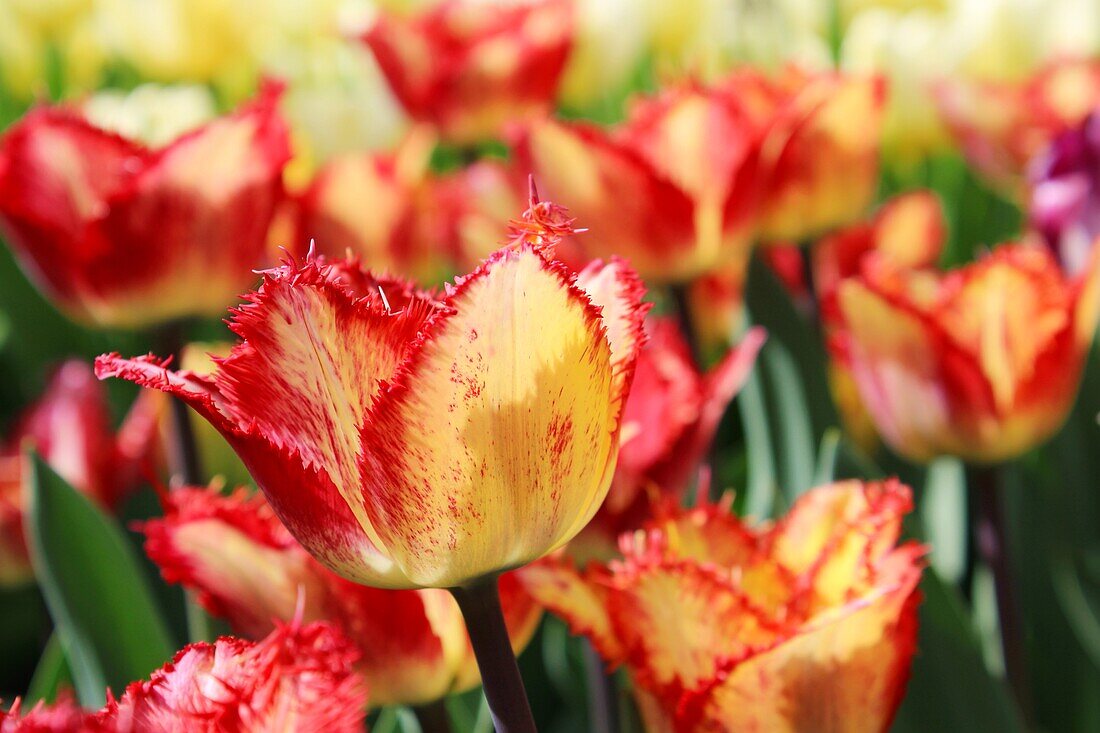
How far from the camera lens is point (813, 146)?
31.2 inches

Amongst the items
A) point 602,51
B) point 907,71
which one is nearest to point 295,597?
point 907,71

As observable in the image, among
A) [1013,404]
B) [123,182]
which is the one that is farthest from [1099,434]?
[123,182]

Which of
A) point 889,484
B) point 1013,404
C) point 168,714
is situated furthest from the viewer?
point 1013,404

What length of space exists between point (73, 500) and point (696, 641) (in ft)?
1.16

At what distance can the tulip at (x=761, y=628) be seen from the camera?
351 mm

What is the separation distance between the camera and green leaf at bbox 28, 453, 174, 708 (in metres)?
0.58

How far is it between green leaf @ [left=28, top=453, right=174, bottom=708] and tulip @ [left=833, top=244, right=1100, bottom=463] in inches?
14.0

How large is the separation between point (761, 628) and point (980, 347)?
0.29 m

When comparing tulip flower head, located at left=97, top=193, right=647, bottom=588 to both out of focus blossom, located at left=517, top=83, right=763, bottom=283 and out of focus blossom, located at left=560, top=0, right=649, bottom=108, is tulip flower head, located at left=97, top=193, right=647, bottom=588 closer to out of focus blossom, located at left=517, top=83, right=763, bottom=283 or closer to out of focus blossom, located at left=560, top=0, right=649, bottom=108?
out of focus blossom, located at left=517, top=83, right=763, bottom=283

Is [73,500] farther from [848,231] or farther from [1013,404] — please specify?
[848,231]

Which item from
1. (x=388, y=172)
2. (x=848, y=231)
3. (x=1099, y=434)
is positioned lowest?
(x=1099, y=434)

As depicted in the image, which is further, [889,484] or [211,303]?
[211,303]

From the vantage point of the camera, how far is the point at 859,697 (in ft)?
1.19

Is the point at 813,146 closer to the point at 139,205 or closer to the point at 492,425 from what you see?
the point at 139,205
